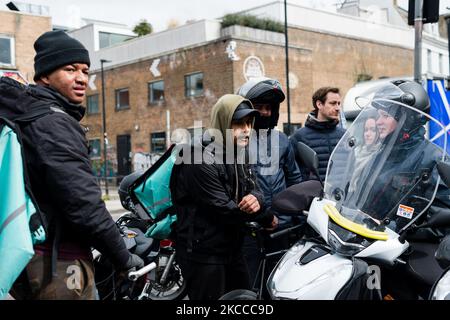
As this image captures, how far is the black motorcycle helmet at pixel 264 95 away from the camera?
4.00 m

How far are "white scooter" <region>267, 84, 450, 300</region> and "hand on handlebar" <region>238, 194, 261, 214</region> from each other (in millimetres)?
427

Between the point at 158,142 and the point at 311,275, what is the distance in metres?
27.6

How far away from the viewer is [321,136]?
4.62 metres

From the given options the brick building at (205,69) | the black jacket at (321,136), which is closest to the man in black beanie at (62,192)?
the black jacket at (321,136)

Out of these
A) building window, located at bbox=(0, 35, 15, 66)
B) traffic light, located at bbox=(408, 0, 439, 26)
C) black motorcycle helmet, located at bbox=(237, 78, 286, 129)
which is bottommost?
black motorcycle helmet, located at bbox=(237, 78, 286, 129)

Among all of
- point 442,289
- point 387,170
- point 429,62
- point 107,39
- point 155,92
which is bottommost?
point 442,289

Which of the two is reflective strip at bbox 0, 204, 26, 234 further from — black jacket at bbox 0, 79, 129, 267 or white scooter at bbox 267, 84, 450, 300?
white scooter at bbox 267, 84, 450, 300

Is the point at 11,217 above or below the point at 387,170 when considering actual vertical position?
below

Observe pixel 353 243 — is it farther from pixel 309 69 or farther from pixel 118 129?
pixel 118 129

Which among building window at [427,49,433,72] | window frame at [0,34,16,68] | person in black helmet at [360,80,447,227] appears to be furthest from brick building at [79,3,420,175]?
person in black helmet at [360,80,447,227]

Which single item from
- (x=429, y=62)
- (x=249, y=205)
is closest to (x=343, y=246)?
(x=249, y=205)

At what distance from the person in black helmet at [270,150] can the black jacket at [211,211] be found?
53 centimetres

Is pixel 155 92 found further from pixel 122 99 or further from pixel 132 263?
pixel 132 263

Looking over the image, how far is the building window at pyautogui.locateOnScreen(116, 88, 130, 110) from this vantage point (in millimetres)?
31500
